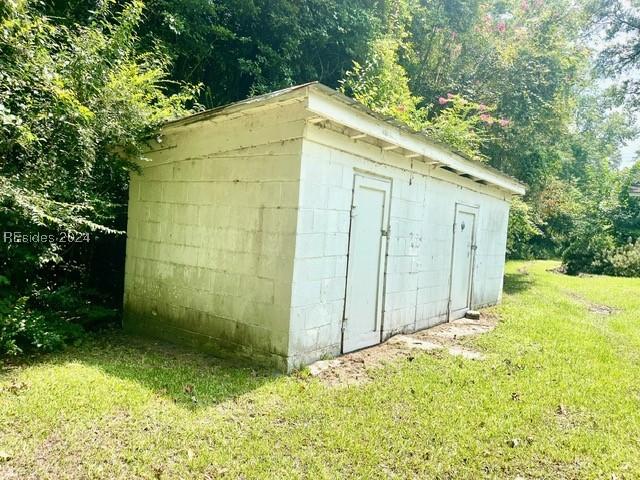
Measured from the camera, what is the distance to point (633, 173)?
797 inches

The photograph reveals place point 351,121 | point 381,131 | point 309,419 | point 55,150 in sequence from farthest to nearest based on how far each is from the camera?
1. point 381,131
2. point 55,150
3. point 351,121
4. point 309,419

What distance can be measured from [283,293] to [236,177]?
1.48 m

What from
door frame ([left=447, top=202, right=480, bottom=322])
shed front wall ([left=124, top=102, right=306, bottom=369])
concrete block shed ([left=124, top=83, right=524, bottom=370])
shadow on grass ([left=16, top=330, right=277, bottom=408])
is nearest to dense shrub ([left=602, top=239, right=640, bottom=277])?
door frame ([left=447, top=202, right=480, bottom=322])

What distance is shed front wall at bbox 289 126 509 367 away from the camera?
4508 mm

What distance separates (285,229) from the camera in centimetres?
447

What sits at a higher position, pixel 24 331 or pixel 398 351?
pixel 24 331

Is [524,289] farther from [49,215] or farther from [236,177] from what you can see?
[49,215]

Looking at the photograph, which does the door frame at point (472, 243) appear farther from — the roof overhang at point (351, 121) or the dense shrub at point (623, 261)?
the dense shrub at point (623, 261)

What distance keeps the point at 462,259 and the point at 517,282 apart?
252 inches

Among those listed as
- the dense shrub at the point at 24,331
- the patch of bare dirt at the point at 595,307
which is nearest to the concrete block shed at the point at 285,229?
the dense shrub at the point at 24,331

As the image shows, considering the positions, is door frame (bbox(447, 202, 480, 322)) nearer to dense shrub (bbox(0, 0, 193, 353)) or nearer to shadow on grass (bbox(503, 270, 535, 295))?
shadow on grass (bbox(503, 270, 535, 295))

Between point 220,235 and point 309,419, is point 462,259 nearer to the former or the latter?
point 220,235

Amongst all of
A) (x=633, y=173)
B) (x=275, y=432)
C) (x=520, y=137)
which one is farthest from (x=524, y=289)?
(x=633, y=173)

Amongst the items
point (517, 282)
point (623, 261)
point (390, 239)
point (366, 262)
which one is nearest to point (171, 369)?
point (366, 262)
